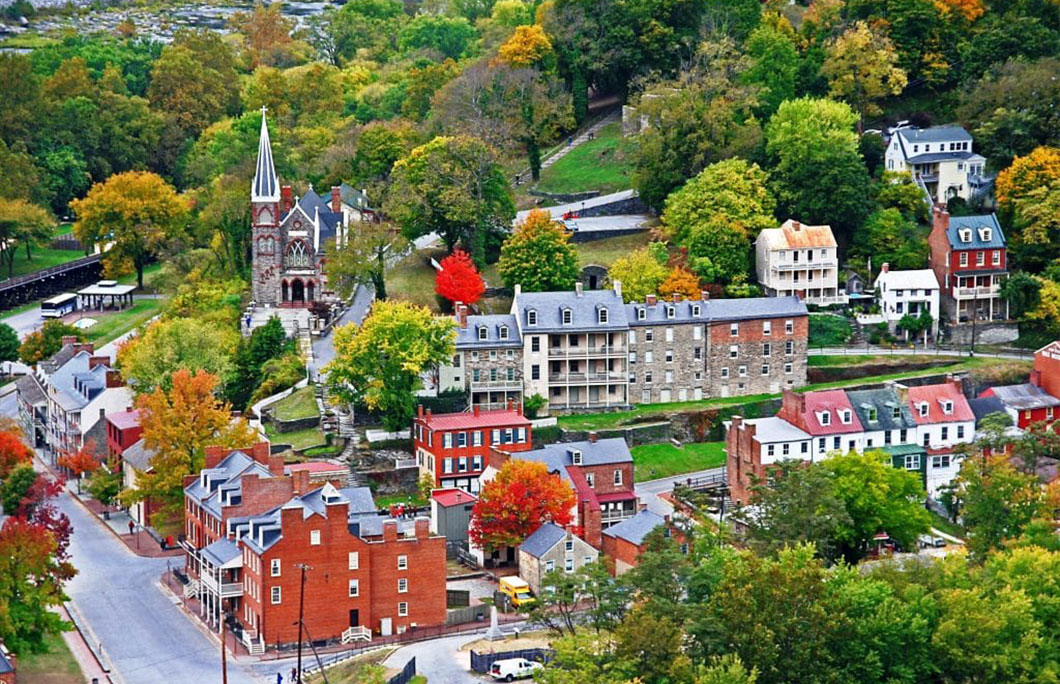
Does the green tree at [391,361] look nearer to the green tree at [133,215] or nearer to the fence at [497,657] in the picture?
the fence at [497,657]

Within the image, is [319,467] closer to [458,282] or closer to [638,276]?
[458,282]

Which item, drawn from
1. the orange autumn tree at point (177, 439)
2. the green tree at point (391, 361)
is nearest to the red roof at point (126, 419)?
the orange autumn tree at point (177, 439)

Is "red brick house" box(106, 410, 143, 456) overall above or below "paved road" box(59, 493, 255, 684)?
above

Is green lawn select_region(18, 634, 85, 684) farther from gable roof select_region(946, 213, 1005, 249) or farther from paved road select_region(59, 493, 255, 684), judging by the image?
gable roof select_region(946, 213, 1005, 249)

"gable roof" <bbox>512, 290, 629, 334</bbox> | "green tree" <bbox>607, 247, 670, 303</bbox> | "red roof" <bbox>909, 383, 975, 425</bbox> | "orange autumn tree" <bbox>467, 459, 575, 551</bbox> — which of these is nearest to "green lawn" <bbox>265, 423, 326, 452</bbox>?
"gable roof" <bbox>512, 290, 629, 334</bbox>

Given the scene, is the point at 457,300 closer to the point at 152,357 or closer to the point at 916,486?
the point at 152,357

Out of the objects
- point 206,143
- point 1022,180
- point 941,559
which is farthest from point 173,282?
point 941,559
